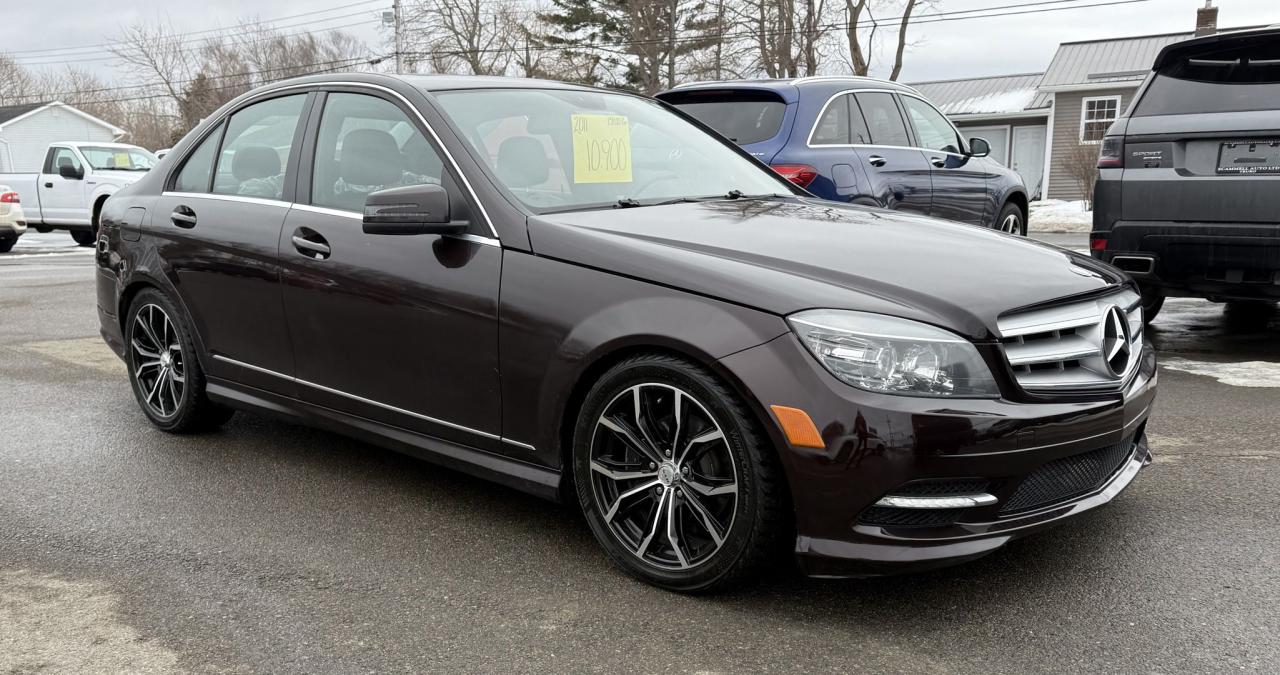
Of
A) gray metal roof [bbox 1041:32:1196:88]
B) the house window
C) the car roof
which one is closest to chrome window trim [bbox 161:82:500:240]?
the car roof

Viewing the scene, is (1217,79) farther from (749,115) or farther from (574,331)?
(574,331)

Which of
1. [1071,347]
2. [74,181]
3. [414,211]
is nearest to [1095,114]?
[74,181]

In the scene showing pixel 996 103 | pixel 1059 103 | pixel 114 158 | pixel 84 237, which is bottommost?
pixel 84 237

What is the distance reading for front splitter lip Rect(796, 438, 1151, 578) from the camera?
9.09 ft

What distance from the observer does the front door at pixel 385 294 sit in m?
3.46

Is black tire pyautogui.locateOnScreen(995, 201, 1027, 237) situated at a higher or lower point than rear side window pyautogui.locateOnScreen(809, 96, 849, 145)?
lower

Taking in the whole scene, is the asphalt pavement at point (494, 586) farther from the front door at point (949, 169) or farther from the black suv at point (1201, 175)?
the front door at point (949, 169)

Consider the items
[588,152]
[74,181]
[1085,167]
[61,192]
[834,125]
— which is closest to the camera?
[588,152]

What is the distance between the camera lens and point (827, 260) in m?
3.07

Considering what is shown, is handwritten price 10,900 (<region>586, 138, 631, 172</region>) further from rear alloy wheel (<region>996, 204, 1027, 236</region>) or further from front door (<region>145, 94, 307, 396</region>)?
rear alloy wheel (<region>996, 204, 1027, 236</region>)

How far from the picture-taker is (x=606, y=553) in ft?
11.0

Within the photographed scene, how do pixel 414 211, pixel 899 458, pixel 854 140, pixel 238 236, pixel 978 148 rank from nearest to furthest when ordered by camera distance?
pixel 899 458, pixel 414 211, pixel 238 236, pixel 854 140, pixel 978 148

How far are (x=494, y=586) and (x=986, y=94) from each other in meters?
36.2

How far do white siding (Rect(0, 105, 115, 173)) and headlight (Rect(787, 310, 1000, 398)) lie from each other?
183 feet
